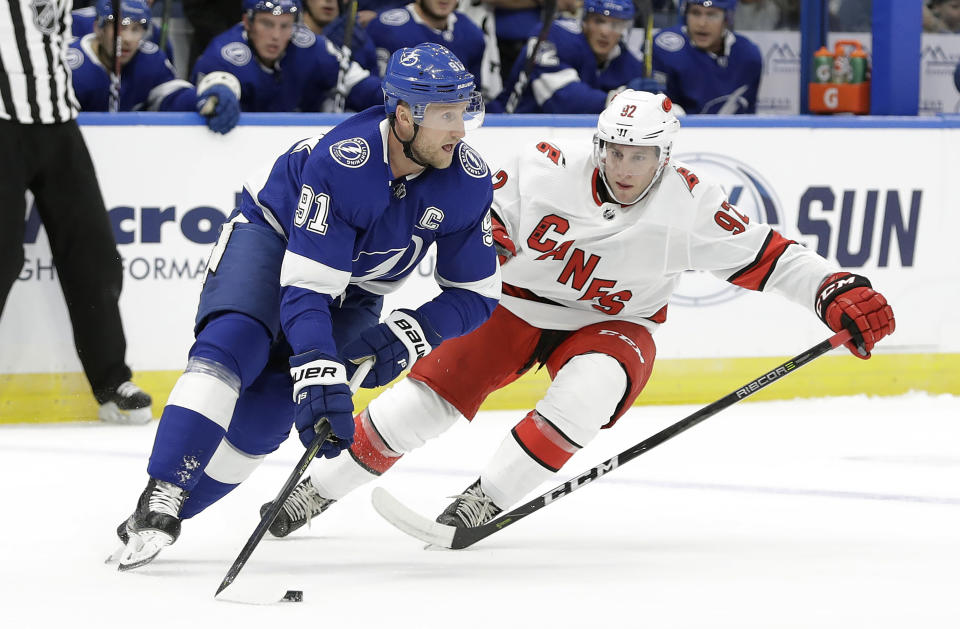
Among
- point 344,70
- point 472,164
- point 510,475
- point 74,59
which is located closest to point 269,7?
point 344,70

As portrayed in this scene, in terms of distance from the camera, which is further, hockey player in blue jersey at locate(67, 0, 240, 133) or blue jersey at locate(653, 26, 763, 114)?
blue jersey at locate(653, 26, 763, 114)

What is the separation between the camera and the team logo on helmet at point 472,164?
2.77m

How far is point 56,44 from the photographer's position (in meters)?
4.42

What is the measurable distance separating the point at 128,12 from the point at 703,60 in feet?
7.55

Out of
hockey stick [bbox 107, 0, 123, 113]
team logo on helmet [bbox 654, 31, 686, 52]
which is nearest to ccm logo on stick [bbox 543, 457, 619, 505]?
hockey stick [bbox 107, 0, 123, 113]

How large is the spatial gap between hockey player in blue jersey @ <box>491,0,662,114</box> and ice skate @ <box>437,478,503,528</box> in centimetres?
241

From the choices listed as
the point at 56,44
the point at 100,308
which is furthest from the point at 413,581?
the point at 56,44

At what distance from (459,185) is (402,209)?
123 millimetres

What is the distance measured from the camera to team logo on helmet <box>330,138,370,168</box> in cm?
262

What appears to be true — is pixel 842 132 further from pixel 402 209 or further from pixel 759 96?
pixel 402 209

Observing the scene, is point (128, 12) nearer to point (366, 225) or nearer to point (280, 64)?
point (280, 64)

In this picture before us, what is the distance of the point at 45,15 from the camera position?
4.37 m

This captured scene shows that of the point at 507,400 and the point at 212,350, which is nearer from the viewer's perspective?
the point at 212,350

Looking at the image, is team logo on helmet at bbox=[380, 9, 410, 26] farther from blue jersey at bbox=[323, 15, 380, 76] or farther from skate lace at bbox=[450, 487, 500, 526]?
skate lace at bbox=[450, 487, 500, 526]
